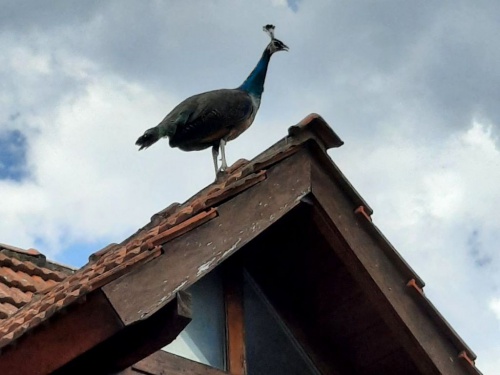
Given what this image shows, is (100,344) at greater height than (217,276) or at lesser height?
lesser

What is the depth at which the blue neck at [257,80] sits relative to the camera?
6.68 m

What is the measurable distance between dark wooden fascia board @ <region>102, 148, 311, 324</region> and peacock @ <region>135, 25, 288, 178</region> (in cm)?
115

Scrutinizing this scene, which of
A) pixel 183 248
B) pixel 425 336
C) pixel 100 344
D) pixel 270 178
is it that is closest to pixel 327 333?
pixel 425 336

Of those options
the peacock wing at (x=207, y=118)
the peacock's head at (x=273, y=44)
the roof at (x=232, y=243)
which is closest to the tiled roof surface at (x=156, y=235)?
the roof at (x=232, y=243)

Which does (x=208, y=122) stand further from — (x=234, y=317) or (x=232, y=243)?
(x=232, y=243)

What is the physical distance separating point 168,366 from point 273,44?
12.0ft

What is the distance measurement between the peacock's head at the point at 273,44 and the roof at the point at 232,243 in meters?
2.25

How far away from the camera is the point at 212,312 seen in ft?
14.8

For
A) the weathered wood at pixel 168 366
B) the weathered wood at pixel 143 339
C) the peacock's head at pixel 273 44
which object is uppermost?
the peacock's head at pixel 273 44

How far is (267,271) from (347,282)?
1.38 feet

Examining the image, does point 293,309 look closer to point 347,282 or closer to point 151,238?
point 347,282

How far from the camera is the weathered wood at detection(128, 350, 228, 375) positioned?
388cm

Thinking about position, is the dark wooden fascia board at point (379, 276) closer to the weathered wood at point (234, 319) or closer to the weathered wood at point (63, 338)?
the weathered wood at point (234, 319)

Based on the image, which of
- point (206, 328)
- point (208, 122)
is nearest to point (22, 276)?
point (208, 122)
